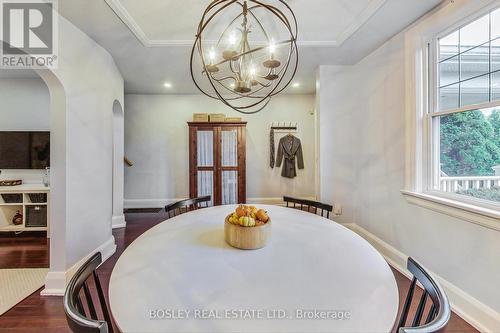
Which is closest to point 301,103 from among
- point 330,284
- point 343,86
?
point 343,86

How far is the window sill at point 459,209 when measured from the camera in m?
1.51

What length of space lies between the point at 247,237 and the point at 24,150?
162 inches

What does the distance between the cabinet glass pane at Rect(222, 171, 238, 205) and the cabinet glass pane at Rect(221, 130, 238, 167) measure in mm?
173

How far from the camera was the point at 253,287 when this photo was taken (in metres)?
0.88

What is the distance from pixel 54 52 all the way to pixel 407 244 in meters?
3.79

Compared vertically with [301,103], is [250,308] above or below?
below

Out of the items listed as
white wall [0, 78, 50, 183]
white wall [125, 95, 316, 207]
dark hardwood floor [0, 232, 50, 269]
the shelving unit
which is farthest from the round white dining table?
white wall [0, 78, 50, 183]

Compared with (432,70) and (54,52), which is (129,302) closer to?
(54,52)

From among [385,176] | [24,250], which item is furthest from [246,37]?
[24,250]

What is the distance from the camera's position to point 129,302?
800 millimetres

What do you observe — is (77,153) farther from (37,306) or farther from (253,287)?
(253,287)

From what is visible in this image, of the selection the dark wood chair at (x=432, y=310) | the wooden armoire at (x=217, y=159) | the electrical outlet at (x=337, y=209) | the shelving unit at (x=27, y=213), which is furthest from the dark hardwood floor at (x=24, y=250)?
the electrical outlet at (x=337, y=209)

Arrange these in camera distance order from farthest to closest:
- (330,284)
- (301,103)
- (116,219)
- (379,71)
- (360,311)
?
(301,103) → (116,219) → (379,71) → (330,284) → (360,311)

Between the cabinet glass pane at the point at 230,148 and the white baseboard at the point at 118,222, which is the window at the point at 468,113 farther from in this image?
the white baseboard at the point at 118,222
